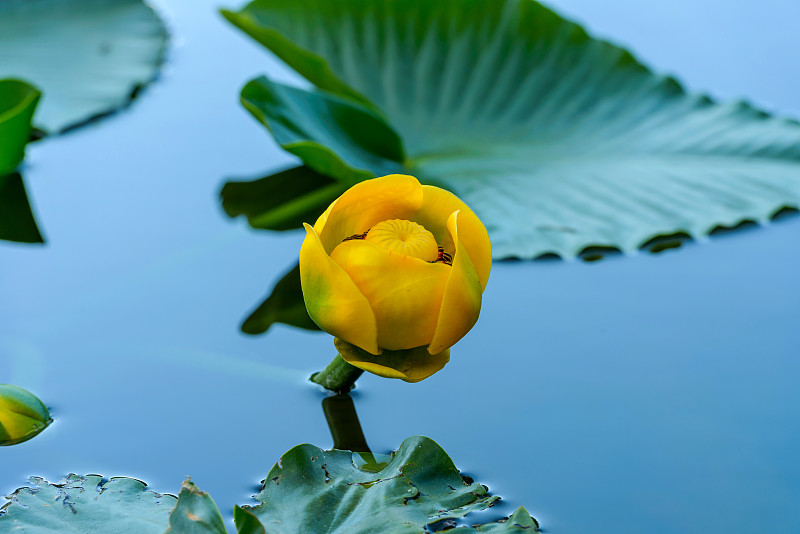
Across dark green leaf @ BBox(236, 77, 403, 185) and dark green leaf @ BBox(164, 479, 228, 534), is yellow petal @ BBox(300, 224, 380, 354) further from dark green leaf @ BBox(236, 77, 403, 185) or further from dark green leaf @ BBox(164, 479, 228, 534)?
dark green leaf @ BBox(236, 77, 403, 185)

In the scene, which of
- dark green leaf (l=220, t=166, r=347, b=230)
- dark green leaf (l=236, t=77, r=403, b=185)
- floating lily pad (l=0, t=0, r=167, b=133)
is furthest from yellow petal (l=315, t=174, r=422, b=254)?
floating lily pad (l=0, t=0, r=167, b=133)

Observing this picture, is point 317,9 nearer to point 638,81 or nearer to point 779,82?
point 638,81

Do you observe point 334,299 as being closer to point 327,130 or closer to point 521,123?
point 327,130

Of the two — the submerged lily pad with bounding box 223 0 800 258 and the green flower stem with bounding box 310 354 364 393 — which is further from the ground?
the submerged lily pad with bounding box 223 0 800 258

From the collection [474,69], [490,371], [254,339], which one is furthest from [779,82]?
[254,339]

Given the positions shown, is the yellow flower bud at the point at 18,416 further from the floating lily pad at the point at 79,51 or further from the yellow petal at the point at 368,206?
the floating lily pad at the point at 79,51

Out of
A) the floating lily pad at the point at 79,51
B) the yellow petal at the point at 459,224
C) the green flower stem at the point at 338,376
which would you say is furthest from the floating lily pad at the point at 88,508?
the floating lily pad at the point at 79,51
